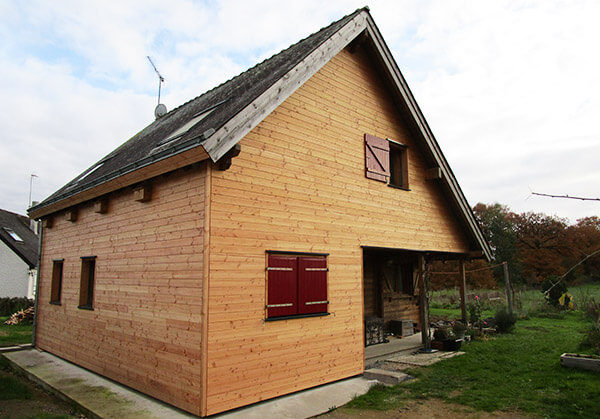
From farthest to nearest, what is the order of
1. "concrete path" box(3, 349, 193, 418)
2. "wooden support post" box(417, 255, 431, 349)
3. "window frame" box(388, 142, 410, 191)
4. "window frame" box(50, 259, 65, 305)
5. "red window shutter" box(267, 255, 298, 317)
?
"window frame" box(50, 259, 65, 305)
"wooden support post" box(417, 255, 431, 349)
"window frame" box(388, 142, 410, 191)
"red window shutter" box(267, 255, 298, 317)
"concrete path" box(3, 349, 193, 418)

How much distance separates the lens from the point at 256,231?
6.77 metres

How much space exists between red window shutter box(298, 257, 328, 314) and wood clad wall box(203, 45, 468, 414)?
0.20 m

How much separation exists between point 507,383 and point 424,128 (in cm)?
600

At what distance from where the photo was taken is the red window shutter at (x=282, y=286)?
684cm

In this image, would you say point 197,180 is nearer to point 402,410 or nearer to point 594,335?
point 402,410

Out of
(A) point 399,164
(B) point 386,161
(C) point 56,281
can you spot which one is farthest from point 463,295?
(C) point 56,281

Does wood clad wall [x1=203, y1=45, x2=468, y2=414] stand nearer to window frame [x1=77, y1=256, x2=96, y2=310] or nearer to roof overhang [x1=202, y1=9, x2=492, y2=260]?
roof overhang [x1=202, y1=9, x2=492, y2=260]

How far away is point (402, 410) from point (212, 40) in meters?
10.1

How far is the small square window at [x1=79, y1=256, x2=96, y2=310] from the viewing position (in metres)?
9.68

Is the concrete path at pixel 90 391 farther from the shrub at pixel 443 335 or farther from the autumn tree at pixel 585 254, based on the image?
the shrub at pixel 443 335

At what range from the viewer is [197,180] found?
251 inches

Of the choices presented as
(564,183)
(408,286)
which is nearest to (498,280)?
(408,286)

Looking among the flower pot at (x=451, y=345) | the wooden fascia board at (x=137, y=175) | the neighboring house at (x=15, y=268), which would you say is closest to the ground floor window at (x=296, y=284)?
the wooden fascia board at (x=137, y=175)

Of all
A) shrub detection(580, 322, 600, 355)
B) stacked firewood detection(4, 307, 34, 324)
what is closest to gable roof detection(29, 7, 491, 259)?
shrub detection(580, 322, 600, 355)
